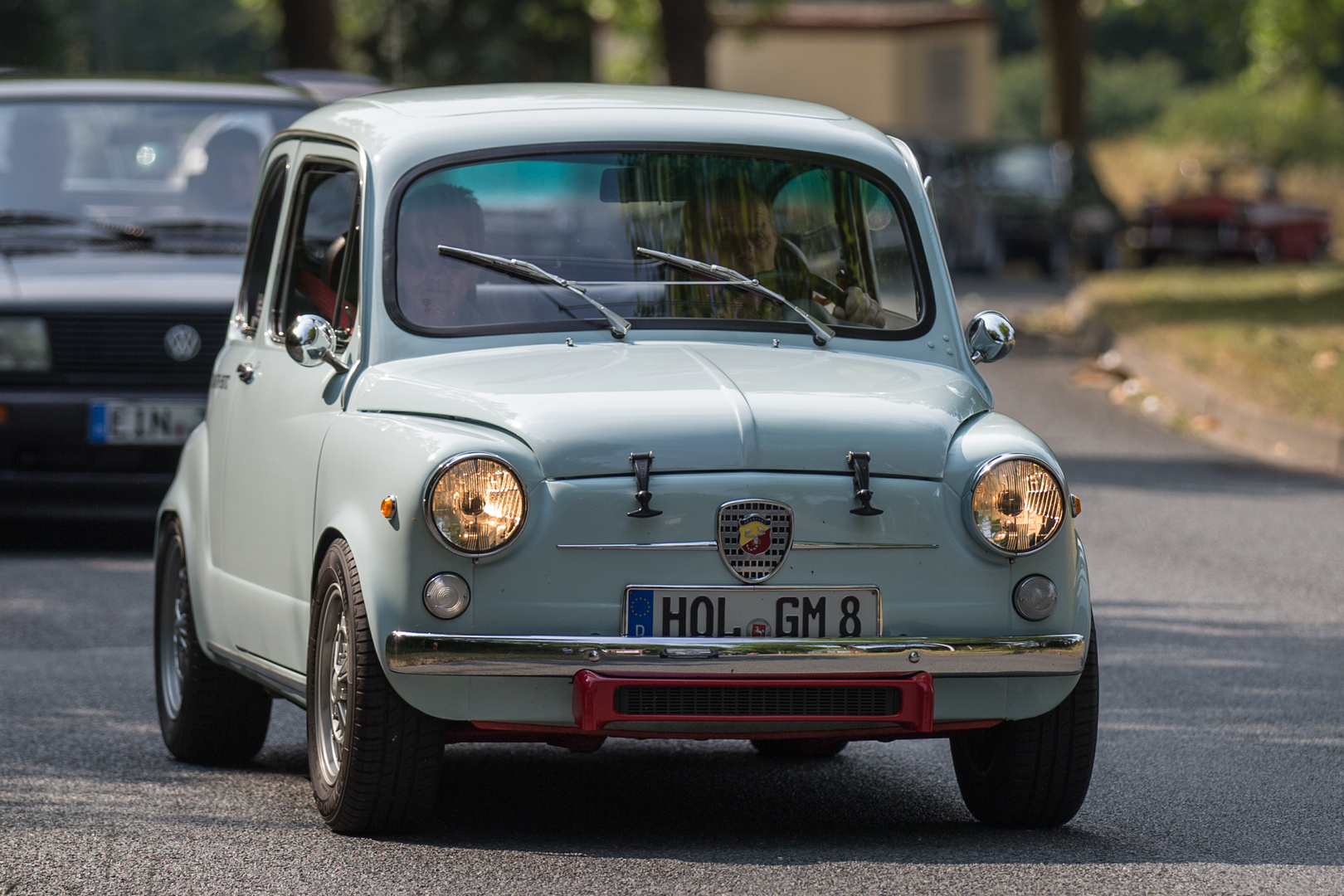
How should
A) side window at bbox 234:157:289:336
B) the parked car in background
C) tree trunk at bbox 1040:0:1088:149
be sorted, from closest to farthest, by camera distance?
side window at bbox 234:157:289:336, the parked car in background, tree trunk at bbox 1040:0:1088:149

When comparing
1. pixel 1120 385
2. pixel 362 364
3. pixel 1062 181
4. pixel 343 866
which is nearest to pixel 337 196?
pixel 362 364

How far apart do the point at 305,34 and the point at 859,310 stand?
17181 mm

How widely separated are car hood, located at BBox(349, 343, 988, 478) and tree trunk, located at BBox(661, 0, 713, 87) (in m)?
16.8

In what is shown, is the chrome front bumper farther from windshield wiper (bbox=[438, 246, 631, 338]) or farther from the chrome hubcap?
windshield wiper (bbox=[438, 246, 631, 338])

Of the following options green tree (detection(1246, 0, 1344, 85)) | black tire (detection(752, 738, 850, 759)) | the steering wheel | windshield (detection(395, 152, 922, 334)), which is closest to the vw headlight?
black tire (detection(752, 738, 850, 759))

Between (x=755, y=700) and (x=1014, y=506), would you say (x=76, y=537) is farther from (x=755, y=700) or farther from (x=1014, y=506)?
(x=1014, y=506)

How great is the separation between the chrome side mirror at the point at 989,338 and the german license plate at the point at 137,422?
17.2 ft

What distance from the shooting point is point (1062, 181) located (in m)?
30.9

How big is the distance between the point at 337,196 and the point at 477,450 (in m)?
1.45

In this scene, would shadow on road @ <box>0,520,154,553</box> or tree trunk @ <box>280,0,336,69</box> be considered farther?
tree trunk @ <box>280,0,336,69</box>

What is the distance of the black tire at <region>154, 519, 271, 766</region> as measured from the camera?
6.08 m

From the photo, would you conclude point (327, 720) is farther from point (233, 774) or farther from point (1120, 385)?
point (1120, 385)

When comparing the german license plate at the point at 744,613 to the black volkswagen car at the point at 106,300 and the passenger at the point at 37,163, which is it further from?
the passenger at the point at 37,163

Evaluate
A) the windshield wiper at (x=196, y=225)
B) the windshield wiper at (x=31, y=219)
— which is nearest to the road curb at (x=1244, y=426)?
the windshield wiper at (x=196, y=225)
